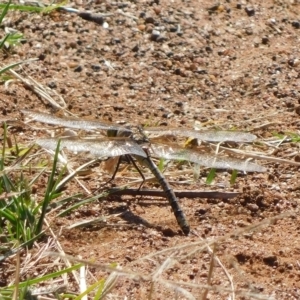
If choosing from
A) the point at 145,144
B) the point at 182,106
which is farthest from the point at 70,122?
the point at 182,106

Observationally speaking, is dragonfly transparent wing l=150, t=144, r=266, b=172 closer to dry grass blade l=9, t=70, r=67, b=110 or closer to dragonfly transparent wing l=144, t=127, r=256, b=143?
dragonfly transparent wing l=144, t=127, r=256, b=143

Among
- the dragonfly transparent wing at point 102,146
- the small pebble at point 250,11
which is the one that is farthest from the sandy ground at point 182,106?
the dragonfly transparent wing at point 102,146

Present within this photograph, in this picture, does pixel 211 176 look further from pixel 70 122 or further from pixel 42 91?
pixel 42 91

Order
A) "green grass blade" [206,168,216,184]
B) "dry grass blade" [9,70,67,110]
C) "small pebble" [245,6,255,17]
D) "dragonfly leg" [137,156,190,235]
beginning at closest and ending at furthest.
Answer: "dragonfly leg" [137,156,190,235]
"green grass blade" [206,168,216,184]
"dry grass blade" [9,70,67,110]
"small pebble" [245,6,255,17]

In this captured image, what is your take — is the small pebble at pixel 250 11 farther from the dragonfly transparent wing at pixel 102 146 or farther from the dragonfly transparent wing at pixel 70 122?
the dragonfly transparent wing at pixel 102 146

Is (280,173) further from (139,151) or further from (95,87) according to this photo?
(95,87)

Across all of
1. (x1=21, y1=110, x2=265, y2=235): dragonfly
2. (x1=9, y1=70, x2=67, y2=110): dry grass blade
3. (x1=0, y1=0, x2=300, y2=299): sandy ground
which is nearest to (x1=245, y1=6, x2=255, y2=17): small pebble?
(x1=0, y1=0, x2=300, y2=299): sandy ground

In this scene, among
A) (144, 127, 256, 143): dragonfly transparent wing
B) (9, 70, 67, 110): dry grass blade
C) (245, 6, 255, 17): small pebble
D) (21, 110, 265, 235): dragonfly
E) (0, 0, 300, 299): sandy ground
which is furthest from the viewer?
(245, 6, 255, 17): small pebble
